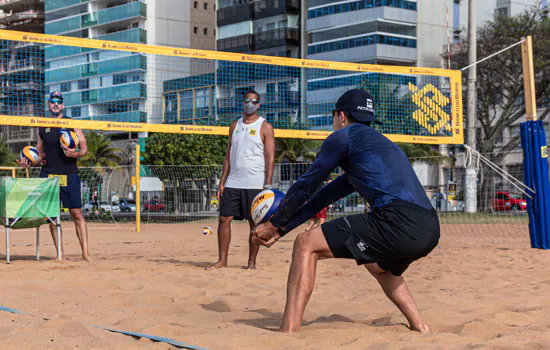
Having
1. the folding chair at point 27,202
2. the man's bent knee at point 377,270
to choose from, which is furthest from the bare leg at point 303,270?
the folding chair at point 27,202

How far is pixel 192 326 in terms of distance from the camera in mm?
3908

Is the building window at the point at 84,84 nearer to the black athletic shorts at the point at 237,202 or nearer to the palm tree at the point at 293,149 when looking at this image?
the palm tree at the point at 293,149

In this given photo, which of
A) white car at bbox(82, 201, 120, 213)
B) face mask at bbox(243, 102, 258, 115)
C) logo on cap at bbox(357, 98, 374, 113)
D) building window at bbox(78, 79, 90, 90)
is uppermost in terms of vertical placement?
building window at bbox(78, 79, 90, 90)

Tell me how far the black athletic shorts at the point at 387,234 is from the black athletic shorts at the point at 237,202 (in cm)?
310

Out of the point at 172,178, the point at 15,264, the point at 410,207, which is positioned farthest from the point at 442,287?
the point at 172,178

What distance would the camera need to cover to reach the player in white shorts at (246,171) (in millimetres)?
6609

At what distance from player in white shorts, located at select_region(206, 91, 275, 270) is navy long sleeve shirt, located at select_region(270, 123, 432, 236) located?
2.96 m

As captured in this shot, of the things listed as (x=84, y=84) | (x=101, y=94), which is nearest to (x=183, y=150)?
(x=101, y=94)

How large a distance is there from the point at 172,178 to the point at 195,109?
17151mm

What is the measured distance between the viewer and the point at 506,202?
813 inches

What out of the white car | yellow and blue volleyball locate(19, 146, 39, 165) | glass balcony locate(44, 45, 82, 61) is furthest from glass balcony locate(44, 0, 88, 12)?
yellow and blue volleyball locate(19, 146, 39, 165)

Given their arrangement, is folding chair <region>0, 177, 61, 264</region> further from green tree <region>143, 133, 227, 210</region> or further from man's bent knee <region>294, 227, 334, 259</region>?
green tree <region>143, 133, 227, 210</region>

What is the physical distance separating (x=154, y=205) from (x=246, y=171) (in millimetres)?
21275

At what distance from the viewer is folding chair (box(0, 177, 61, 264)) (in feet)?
22.8
